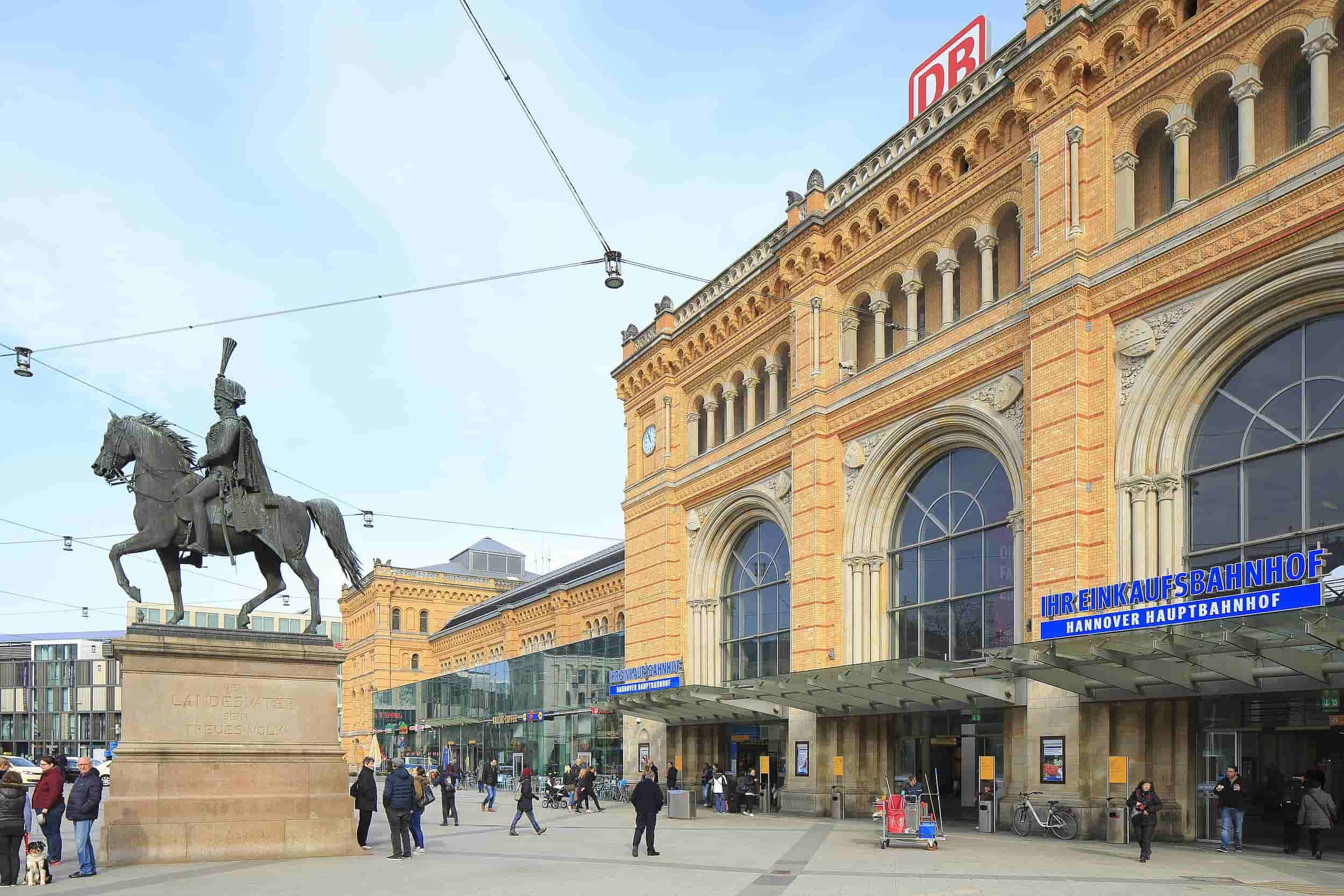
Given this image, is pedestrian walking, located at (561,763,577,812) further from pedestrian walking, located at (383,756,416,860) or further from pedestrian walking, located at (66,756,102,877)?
pedestrian walking, located at (66,756,102,877)

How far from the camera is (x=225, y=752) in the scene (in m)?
18.7

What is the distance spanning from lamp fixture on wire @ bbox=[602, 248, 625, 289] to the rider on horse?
22.3 ft

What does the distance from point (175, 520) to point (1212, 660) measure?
1720 centimetres

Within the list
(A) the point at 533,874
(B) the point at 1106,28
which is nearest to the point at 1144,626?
(A) the point at 533,874

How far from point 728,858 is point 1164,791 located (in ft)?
28.1

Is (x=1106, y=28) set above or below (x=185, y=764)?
above

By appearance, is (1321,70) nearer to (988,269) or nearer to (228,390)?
(988,269)

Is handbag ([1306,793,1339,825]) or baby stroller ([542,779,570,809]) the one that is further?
baby stroller ([542,779,570,809])

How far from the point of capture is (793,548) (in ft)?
110

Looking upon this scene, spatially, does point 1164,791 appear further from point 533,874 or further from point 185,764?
point 185,764

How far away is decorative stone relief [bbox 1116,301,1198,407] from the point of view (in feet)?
74.5

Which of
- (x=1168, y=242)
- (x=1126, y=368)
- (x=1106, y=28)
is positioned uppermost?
(x=1106, y=28)

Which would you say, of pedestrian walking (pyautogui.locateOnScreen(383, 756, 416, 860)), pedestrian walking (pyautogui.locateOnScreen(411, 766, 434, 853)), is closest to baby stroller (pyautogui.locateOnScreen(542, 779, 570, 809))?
pedestrian walking (pyautogui.locateOnScreen(411, 766, 434, 853))

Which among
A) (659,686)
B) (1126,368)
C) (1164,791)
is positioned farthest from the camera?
(659,686)
